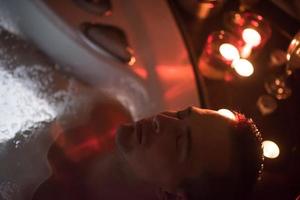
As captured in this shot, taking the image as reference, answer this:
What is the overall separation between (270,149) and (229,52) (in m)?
0.24

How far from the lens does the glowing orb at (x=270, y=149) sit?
1085mm

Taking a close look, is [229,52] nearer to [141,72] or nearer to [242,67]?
[242,67]

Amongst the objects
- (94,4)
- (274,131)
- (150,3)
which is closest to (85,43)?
(94,4)

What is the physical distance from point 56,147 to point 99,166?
131 mm

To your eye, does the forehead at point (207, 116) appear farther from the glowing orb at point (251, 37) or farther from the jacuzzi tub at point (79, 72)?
the glowing orb at point (251, 37)

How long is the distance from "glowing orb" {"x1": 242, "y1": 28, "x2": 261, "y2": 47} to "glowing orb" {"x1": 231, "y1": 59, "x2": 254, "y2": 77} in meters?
0.05

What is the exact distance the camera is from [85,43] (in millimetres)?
1043

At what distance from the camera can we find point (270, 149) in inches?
42.9

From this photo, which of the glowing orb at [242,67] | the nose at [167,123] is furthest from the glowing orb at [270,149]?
the nose at [167,123]

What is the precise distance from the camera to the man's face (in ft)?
2.33

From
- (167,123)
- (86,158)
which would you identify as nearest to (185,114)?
(167,123)

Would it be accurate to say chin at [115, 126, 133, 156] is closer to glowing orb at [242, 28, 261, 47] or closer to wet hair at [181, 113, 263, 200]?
wet hair at [181, 113, 263, 200]

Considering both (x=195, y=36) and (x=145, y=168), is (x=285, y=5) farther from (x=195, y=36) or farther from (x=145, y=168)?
(x=145, y=168)

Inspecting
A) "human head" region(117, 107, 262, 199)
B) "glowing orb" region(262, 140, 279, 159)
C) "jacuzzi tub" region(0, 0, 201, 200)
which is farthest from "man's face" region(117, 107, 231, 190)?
"glowing orb" region(262, 140, 279, 159)
